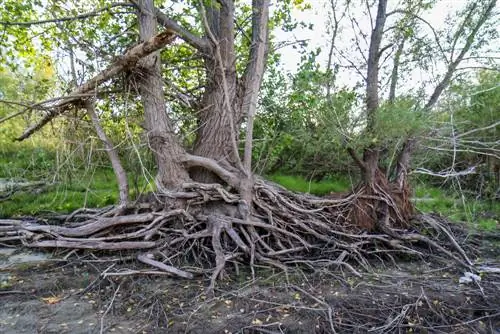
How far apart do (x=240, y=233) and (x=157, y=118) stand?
5.85ft

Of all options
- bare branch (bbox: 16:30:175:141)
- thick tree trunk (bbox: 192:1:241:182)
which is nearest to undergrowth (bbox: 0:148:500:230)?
bare branch (bbox: 16:30:175:141)

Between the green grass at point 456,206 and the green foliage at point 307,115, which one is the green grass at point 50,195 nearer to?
the green foliage at point 307,115

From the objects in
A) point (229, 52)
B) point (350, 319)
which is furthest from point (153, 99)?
point (350, 319)

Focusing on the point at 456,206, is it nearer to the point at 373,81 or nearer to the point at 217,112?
the point at 373,81

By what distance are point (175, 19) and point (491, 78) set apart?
470 centimetres

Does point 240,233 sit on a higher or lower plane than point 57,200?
lower

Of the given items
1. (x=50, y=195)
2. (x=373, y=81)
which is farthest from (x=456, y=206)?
(x=50, y=195)

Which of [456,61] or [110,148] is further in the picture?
[456,61]

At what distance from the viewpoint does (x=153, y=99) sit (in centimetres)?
427

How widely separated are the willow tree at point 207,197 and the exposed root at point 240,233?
0.05 ft

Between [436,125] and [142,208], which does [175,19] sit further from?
[436,125]

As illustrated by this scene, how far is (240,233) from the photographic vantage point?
13.7 feet

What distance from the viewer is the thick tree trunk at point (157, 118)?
4.19 meters

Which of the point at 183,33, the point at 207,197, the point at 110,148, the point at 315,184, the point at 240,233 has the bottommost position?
the point at 240,233
